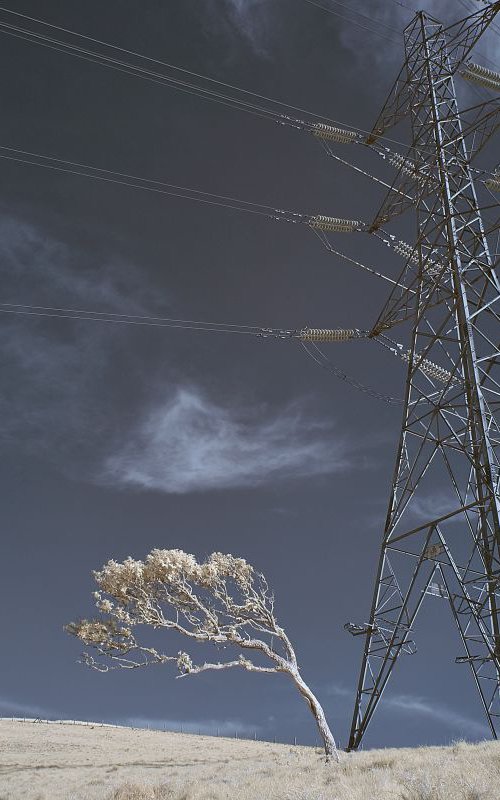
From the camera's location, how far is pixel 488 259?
19906mm

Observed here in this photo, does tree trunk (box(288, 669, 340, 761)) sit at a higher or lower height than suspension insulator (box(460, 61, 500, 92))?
lower

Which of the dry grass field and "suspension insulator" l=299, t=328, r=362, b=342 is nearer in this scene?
the dry grass field

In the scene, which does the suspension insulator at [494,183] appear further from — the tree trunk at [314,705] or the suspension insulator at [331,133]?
the tree trunk at [314,705]

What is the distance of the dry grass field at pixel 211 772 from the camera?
440 inches

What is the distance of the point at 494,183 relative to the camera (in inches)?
964

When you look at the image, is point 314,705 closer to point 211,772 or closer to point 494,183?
point 211,772

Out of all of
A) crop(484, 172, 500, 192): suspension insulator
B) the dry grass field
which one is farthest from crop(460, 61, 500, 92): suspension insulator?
the dry grass field

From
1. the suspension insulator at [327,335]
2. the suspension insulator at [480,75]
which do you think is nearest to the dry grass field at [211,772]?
the suspension insulator at [327,335]

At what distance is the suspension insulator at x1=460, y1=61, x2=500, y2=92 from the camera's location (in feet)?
81.0

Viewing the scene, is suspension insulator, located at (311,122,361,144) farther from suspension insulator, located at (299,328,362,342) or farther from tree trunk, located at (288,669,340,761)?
tree trunk, located at (288,669,340,761)

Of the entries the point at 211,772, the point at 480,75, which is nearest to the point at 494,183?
the point at 480,75

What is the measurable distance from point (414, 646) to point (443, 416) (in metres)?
6.52

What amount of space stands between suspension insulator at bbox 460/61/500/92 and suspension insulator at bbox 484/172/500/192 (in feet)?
13.3

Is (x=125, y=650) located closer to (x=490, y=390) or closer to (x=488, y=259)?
(x=490, y=390)
